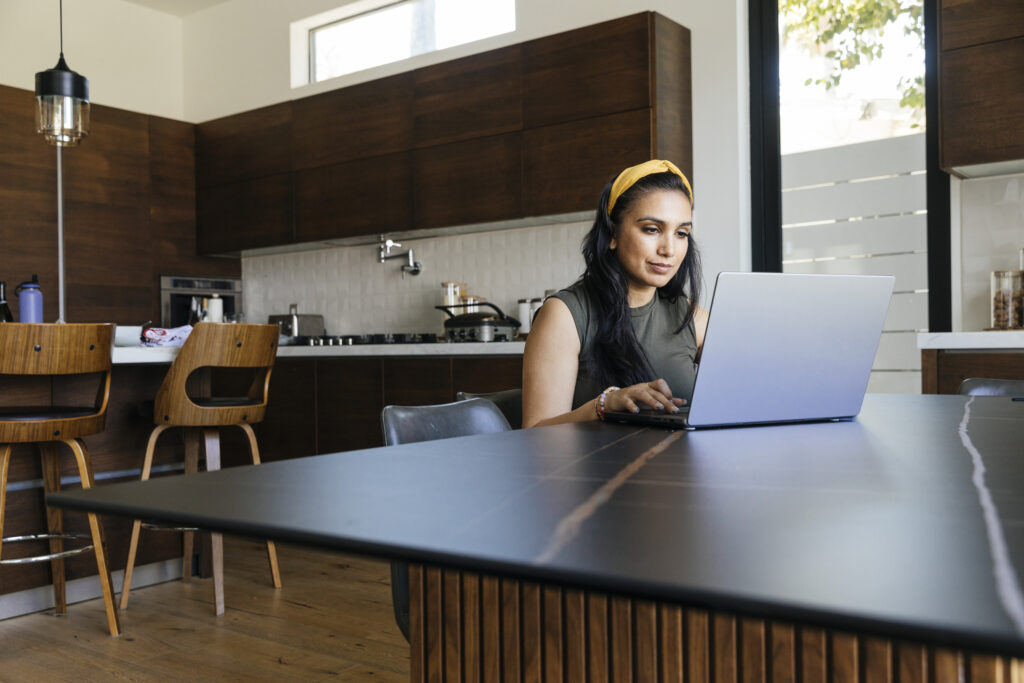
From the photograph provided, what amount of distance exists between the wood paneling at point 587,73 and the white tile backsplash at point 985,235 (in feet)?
4.53

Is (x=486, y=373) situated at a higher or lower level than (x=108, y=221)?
lower

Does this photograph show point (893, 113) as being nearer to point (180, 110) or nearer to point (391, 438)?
point (391, 438)

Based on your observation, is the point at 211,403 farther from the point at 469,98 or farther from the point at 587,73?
the point at 587,73

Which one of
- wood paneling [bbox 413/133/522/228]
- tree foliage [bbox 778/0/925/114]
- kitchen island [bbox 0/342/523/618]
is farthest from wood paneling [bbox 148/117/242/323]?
tree foliage [bbox 778/0/925/114]

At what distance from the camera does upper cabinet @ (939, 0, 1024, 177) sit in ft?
10.4

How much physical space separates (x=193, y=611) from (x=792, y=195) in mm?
2985

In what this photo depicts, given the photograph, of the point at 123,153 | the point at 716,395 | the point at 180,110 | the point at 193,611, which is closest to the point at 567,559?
the point at 716,395

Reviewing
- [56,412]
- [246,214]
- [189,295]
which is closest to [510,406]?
[56,412]

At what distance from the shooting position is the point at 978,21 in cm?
323

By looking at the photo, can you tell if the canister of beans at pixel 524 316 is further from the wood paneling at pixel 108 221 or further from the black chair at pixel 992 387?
the black chair at pixel 992 387

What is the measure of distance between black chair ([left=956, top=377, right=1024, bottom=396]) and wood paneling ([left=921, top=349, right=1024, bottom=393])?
0.94m

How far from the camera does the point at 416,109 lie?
4746 mm

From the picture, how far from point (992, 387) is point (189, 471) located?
280 cm

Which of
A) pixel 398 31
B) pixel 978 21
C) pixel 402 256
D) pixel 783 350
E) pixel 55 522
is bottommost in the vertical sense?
pixel 55 522
